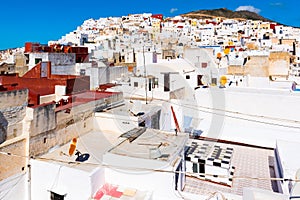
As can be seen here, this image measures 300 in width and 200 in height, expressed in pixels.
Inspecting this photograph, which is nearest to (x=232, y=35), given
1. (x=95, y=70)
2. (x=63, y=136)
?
(x=95, y=70)

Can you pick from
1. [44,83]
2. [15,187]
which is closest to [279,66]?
[44,83]

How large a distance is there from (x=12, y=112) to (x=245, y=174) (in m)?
6.36

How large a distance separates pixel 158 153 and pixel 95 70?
10876 millimetres

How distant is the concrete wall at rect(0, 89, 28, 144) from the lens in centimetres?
689

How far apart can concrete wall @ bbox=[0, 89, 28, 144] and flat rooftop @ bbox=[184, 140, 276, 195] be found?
4687 mm

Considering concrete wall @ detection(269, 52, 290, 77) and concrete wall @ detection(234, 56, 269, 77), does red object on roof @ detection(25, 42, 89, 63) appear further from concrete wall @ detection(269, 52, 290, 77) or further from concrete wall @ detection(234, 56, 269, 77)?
concrete wall @ detection(269, 52, 290, 77)

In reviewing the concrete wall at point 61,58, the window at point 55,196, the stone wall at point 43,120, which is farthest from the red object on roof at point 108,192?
the concrete wall at point 61,58

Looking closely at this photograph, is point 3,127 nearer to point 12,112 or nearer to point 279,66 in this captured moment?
point 12,112

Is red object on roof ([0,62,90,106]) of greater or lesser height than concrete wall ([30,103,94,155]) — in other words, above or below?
above

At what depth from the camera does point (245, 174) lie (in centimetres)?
745

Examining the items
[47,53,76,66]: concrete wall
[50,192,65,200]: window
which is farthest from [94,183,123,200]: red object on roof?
[47,53,76,66]: concrete wall

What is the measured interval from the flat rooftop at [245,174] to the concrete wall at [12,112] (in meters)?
4.69

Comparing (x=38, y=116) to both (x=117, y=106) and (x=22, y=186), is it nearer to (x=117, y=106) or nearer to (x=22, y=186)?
(x=22, y=186)

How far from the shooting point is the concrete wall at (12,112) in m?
6.89
